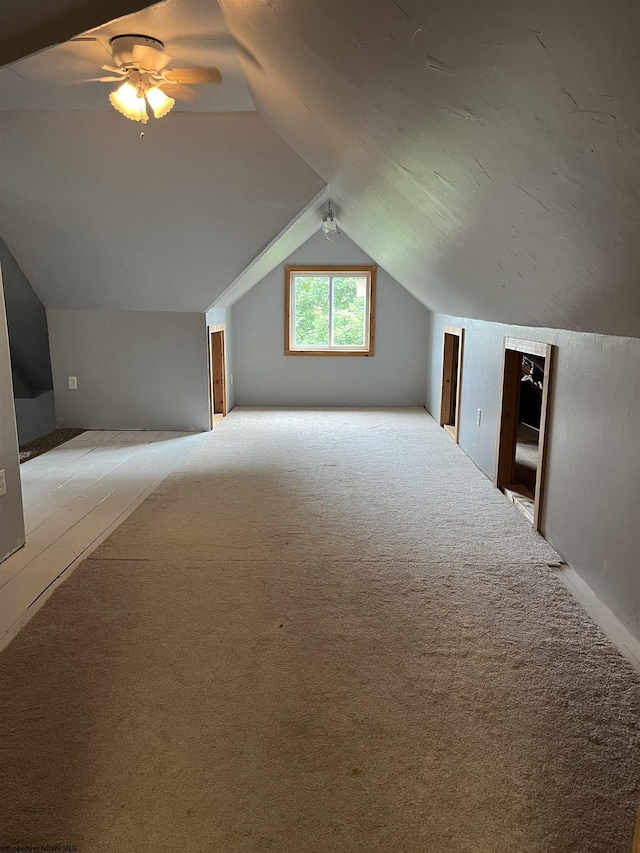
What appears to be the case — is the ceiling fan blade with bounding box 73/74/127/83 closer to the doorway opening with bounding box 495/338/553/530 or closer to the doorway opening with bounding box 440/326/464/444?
the doorway opening with bounding box 495/338/553/530

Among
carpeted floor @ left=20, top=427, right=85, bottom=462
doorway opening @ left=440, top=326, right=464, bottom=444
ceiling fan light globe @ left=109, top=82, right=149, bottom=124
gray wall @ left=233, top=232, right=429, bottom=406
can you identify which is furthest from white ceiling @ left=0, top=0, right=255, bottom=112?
gray wall @ left=233, top=232, right=429, bottom=406

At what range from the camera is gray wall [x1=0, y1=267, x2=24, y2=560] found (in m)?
2.60

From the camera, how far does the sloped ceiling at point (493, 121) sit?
3.37ft

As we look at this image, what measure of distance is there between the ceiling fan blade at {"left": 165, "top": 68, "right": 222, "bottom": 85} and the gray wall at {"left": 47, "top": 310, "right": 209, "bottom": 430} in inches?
97.5

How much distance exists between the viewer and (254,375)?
691 centimetres

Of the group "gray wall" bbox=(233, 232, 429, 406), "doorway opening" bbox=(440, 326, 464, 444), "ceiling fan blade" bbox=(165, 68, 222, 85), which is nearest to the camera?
"ceiling fan blade" bbox=(165, 68, 222, 85)

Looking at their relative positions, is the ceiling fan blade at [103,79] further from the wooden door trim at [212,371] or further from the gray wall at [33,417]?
the gray wall at [33,417]

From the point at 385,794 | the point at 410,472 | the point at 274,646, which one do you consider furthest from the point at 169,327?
the point at 385,794

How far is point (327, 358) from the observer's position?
22.4 feet

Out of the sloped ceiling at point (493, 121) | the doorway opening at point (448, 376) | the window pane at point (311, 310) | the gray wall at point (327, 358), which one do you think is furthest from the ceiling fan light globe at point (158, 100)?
the window pane at point (311, 310)

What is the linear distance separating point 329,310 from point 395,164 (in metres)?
4.48

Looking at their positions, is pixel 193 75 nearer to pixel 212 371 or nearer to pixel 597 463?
pixel 597 463

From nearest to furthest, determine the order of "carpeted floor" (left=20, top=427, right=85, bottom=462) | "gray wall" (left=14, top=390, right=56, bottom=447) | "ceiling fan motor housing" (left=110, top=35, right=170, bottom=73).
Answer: "ceiling fan motor housing" (left=110, top=35, right=170, bottom=73) < "carpeted floor" (left=20, top=427, right=85, bottom=462) < "gray wall" (left=14, top=390, right=56, bottom=447)

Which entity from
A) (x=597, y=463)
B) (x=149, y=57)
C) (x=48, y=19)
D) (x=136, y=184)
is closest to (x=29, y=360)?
(x=136, y=184)
